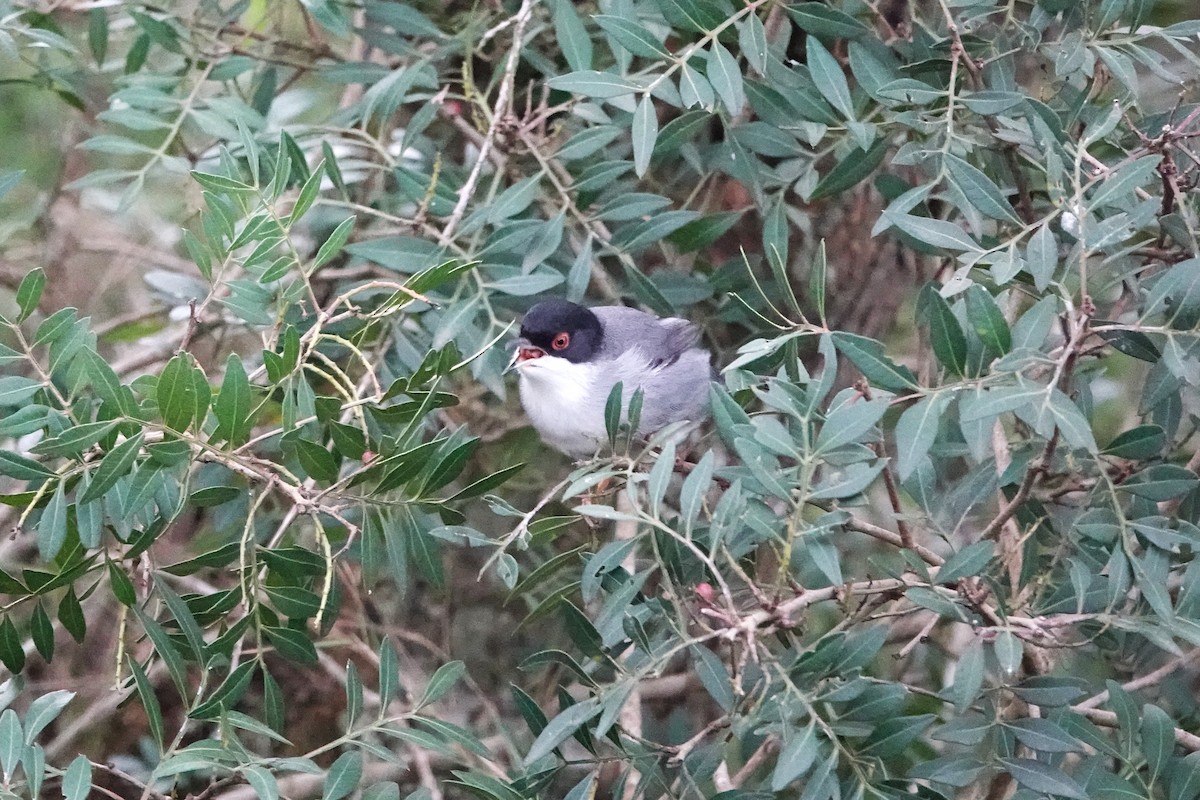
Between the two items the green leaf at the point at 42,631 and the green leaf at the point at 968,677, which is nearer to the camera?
the green leaf at the point at 968,677

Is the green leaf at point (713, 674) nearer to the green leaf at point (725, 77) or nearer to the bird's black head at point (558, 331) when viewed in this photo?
the green leaf at point (725, 77)

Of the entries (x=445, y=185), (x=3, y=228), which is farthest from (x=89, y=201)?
(x=445, y=185)

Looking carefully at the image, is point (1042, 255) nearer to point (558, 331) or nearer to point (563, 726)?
point (563, 726)

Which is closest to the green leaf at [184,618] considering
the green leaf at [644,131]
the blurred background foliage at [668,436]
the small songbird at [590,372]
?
the blurred background foliage at [668,436]

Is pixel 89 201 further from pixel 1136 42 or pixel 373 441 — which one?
pixel 1136 42

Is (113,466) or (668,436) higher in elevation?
(113,466)

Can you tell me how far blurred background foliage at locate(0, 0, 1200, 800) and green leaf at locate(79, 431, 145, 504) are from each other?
33mm

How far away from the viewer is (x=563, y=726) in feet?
5.97

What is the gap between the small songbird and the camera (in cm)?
331

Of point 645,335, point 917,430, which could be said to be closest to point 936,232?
point 917,430

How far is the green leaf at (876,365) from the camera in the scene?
1.83m

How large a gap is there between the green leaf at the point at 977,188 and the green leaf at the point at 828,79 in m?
0.49

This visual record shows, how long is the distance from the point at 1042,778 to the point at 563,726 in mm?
765

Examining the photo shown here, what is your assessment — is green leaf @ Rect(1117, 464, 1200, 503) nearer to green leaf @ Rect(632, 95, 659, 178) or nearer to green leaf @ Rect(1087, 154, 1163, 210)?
green leaf @ Rect(1087, 154, 1163, 210)
